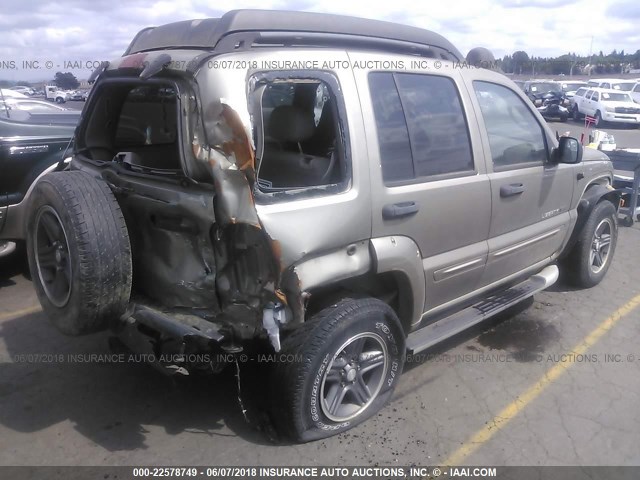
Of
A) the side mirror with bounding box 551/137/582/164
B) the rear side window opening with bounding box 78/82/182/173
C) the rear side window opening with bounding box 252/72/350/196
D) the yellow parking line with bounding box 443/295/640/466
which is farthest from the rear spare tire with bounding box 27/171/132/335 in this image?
the side mirror with bounding box 551/137/582/164

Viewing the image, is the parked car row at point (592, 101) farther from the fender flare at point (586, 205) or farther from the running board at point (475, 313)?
the running board at point (475, 313)

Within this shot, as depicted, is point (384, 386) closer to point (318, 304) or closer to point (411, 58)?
point (318, 304)

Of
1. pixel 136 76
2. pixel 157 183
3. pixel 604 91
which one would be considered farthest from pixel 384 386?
pixel 604 91

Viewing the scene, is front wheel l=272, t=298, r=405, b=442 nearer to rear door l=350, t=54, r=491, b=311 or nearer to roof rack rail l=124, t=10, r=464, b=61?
rear door l=350, t=54, r=491, b=311

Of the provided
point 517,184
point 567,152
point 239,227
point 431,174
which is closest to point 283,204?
point 239,227

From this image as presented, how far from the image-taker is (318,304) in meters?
3.00

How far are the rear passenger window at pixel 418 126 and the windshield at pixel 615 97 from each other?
26199 millimetres

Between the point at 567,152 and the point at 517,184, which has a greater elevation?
the point at 567,152

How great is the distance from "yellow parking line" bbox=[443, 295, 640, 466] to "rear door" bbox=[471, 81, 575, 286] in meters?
0.70

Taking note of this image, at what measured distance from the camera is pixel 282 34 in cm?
290

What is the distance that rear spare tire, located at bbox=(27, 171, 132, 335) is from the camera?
104 inches

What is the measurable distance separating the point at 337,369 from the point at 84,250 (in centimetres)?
140

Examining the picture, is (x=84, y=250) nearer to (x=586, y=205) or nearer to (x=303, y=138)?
(x=303, y=138)

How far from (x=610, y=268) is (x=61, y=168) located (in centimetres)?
525
